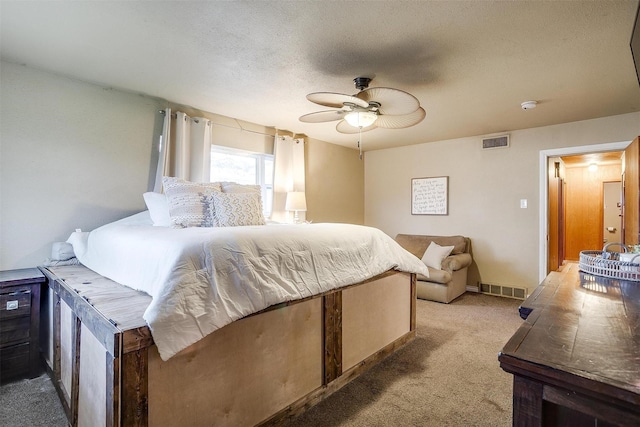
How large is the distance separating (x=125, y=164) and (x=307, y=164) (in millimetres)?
2565

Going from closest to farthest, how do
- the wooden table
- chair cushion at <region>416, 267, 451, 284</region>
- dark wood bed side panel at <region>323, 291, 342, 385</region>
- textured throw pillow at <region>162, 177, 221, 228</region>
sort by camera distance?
the wooden table, dark wood bed side panel at <region>323, 291, 342, 385</region>, textured throw pillow at <region>162, 177, 221, 228</region>, chair cushion at <region>416, 267, 451, 284</region>

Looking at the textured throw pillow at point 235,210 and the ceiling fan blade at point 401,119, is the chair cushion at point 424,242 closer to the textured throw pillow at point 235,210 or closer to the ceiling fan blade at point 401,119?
the ceiling fan blade at point 401,119

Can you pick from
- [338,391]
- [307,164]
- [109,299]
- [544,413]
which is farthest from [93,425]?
[307,164]

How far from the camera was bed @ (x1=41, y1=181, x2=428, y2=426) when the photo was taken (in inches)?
51.4

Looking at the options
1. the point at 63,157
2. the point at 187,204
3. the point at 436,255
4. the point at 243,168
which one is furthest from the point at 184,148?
the point at 436,255

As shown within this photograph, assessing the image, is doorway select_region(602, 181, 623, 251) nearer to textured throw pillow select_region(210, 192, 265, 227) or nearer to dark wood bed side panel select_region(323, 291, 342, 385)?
dark wood bed side panel select_region(323, 291, 342, 385)

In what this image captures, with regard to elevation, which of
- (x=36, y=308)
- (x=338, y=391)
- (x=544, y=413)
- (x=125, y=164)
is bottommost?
(x=338, y=391)

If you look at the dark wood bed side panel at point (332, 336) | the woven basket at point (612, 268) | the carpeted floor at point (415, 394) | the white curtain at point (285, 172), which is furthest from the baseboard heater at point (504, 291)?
the dark wood bed side panel at point (332, 336)

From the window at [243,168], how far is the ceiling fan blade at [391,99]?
194 centimetres

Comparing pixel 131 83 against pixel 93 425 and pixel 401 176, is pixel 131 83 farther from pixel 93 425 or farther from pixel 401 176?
pixel 401 176

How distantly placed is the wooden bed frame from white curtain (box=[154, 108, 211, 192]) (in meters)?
1.31

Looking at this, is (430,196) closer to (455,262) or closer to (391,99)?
(455,262)

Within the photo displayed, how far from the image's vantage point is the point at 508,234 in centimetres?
466

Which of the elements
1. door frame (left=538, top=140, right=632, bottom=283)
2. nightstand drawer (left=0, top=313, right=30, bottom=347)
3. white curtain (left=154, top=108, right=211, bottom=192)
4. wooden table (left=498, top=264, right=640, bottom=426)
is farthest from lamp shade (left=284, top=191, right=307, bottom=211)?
wooden table (left=498, top=264, right=640, bottom=426)
